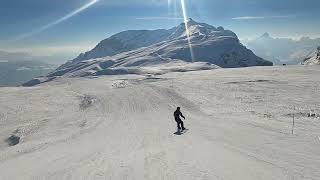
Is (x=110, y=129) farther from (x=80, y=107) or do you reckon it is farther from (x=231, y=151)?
(x=80, y=107)

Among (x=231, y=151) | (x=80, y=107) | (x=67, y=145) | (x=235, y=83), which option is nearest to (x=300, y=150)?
(x=231, y=151)

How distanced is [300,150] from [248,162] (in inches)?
138

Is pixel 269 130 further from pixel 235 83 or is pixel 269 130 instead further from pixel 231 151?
pixel 235 83

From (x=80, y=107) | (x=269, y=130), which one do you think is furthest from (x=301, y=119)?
(x=80, y=107)

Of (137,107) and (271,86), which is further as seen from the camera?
(271,86)

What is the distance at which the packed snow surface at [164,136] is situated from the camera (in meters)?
16.1

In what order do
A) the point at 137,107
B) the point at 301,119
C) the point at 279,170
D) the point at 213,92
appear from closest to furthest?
the point at 279,170
the point at 301,119
the point at 137,107
the point at 213,92

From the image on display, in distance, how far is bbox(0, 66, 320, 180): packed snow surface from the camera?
16.1m

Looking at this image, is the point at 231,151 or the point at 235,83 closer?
the point at 231,151

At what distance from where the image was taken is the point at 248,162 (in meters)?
16.4

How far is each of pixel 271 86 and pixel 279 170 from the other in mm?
39064

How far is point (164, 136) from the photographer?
959 inches

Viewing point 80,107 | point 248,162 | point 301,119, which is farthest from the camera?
point 80,107

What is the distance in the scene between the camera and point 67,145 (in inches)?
950
